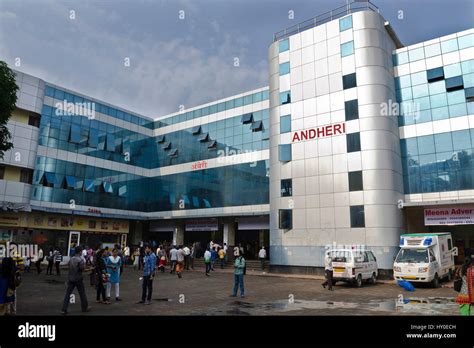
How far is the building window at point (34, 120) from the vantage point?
32562 millimetres

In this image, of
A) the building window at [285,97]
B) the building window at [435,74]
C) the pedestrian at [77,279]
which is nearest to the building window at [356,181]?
the building window at [285,97]

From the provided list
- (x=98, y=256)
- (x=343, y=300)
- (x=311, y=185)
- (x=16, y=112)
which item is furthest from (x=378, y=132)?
(x=16, y=112)

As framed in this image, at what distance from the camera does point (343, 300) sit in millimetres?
13844

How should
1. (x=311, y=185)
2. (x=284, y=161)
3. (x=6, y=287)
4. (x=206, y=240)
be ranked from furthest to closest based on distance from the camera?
(x=206, y=240) < (x=284, y=161) < (x=311, y=185) < (x=6, y=287)

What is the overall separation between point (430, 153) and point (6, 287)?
82.0ft

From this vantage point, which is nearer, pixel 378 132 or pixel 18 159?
pixel 378 132

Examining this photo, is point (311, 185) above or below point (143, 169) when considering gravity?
below

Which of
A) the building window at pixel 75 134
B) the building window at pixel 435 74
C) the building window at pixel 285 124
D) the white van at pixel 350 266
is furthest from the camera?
the building window at pixel 75 134

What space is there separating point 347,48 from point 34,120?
92.1 ft

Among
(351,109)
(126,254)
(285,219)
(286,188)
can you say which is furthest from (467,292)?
(126,254)

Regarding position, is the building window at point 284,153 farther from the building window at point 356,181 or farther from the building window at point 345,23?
the building window at point 345,23

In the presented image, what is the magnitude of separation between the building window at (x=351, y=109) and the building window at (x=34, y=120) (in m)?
27.4

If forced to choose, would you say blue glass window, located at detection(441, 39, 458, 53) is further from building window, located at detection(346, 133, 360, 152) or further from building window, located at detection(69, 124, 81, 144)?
building window, located at detection(69, 124, 81, 144)

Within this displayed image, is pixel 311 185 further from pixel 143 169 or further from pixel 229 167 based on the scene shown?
pixel 143 169
